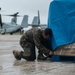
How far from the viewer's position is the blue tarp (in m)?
7.56

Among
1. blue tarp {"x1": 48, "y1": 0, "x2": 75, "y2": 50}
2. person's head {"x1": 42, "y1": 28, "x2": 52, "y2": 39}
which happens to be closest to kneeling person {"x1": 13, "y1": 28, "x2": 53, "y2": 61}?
person's head {"x1": 42, "y1": 28, "x2": 52, "y2": 39}

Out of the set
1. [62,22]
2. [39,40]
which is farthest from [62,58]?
[62,22]

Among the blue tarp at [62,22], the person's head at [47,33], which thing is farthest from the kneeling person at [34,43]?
the blue tarp at [62,22]

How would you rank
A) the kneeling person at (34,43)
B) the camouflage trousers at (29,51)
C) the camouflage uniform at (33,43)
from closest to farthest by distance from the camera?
the kneeling person at (34,43) < the camouflage uniform at (33,43) < the camouflage trousers at (29,51)

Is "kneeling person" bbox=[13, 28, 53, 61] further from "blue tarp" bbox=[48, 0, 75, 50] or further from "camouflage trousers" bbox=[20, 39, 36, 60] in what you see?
"blue tarp" bbox=[48, 0, 75, 50]

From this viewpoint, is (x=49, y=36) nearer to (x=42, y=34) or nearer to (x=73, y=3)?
(x=42, y=34)

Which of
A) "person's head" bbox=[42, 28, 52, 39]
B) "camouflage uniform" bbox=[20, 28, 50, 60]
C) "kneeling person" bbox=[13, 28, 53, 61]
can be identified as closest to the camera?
"person's head" bbox=[42, 28, 52, 39]

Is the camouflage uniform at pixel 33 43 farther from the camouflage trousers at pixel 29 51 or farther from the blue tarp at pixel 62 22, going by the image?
the blue tarp at pixel 62 22

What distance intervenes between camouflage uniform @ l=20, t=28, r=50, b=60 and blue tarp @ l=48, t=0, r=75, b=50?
0.28m

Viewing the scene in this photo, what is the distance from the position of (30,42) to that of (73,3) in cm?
145

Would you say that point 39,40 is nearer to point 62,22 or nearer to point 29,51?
point 29,51

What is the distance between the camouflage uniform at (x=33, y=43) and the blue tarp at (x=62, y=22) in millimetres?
280

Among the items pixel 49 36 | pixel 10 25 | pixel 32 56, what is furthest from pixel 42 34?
pixel 10 25

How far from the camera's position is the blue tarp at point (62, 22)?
24.8ft
